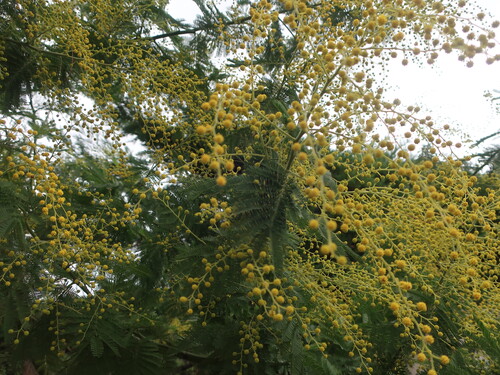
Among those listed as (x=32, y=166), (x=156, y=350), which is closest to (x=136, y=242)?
(x=156, y=350)

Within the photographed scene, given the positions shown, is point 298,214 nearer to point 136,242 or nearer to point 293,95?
point 293,95

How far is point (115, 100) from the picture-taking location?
398 cm

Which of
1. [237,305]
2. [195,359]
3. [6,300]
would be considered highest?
[237,305]

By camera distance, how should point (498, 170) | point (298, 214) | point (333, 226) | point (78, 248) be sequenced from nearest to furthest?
point (333, 226)
point (298, 214)
point (78, 248)
point (498, 170)

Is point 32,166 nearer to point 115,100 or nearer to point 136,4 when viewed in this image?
point 115,100

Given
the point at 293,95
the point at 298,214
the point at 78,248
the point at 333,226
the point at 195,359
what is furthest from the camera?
the point at 293,95

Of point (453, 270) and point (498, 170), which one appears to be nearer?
point (453, 270)

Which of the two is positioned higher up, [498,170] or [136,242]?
[498,170]

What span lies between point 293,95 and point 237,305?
1783mm

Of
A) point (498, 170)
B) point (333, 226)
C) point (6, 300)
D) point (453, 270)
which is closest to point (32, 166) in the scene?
point (6, 300)

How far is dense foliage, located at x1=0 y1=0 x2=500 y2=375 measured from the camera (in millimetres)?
1457

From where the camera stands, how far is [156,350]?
2592 mm

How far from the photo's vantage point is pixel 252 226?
1.52 metres

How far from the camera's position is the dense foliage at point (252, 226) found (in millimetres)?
1457
